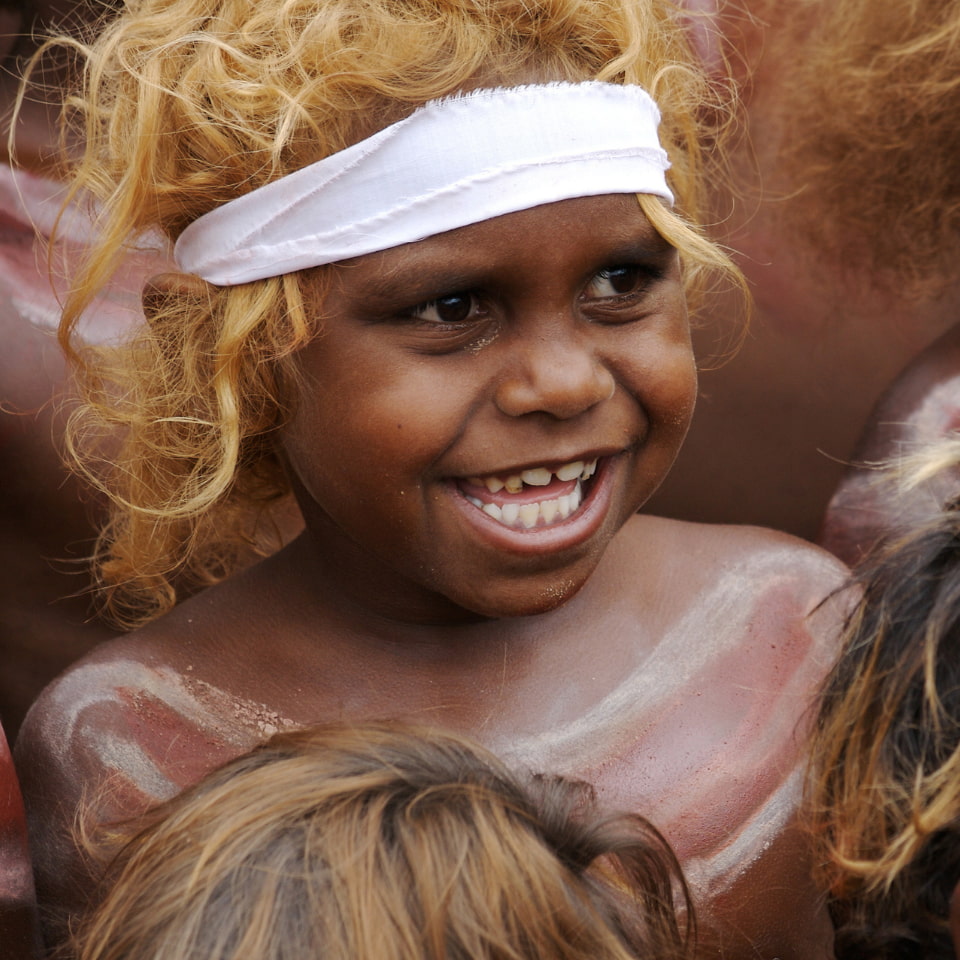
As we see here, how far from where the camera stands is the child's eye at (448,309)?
1.31 metres

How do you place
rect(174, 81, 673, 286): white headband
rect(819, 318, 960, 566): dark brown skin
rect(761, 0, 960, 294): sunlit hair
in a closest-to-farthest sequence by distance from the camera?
rect(174, 81, 673, 286): white headband < rect(819, 318, 960, 566): dark brown skin < rect(761, 0, 960, 294): sunlit hair

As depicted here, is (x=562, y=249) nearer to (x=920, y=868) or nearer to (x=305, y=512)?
(x=305, y=512)

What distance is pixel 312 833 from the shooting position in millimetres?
1002

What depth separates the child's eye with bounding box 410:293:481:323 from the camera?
4.29 ft

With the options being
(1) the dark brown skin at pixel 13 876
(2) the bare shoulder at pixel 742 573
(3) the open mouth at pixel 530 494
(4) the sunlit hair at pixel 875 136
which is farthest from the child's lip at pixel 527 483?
(4) the sunlit hair at pixel 875 136

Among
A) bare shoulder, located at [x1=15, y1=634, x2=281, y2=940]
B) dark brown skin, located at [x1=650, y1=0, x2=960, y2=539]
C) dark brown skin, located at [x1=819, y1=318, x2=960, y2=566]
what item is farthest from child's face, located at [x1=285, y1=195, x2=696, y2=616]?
dark brown skin, located at [x1=650, y1=0, x2=960, y2=539]

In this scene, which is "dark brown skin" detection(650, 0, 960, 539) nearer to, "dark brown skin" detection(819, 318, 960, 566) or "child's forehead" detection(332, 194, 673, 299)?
"dark brown skin" detection(819, 318, 960, 566)

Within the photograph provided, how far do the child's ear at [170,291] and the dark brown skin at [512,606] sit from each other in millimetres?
178

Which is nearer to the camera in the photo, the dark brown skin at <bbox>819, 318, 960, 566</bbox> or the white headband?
the white headband

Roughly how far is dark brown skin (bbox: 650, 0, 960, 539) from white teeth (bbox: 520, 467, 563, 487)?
27.4 inches

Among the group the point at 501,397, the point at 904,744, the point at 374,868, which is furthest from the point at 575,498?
the point at 374,868

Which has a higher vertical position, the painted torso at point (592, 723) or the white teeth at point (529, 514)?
the white teeth at point (529, 514)

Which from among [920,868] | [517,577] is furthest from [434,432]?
[920,868]

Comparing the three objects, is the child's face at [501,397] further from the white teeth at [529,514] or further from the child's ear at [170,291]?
the child's ear at [170,291]
